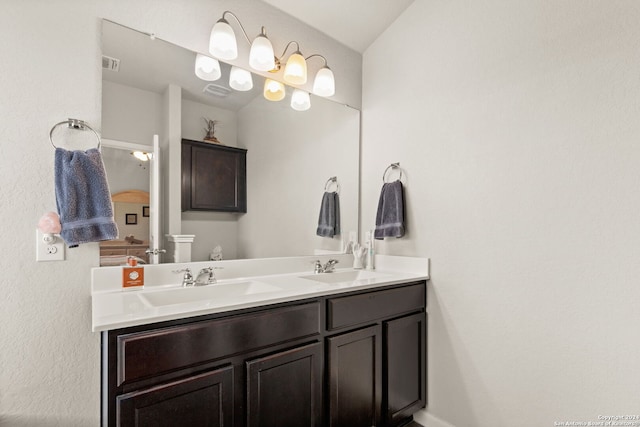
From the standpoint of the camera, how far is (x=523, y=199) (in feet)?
5.18

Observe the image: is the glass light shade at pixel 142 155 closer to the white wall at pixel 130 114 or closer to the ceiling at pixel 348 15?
the white wall at pixel 130 114

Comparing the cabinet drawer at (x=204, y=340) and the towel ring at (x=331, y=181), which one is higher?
the towel ring at (x=331, y=181)

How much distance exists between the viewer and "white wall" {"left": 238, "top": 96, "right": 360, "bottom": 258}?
→ 186cm

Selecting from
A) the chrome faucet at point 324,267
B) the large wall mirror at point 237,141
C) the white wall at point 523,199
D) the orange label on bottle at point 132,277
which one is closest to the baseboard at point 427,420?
the white wall at point 523,199

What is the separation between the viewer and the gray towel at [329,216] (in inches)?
86.7

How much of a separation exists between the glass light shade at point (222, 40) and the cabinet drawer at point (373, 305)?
131cm

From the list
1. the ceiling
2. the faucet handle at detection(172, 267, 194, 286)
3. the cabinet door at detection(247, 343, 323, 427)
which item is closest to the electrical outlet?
the faucet handle at detection(172, 267, 194, 286)

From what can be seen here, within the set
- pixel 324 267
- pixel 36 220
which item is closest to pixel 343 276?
pixel 324 267

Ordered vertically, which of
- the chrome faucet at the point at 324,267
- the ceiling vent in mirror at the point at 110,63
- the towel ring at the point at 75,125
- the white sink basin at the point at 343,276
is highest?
the ceiling vent in mirror at the point at 110,63

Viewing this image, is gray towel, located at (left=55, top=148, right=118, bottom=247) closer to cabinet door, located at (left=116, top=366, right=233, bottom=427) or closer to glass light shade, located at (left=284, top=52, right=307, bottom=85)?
cabinet door, located at (left=116, top=366, right=233, bottom=427)

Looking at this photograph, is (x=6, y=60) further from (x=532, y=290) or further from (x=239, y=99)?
(x=532, y=290)

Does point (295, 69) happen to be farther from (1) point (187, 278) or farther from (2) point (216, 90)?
(1) point (187, 278)

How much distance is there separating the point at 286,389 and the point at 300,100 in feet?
5.27

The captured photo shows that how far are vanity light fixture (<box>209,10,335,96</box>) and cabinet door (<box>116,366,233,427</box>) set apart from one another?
4.75ft
